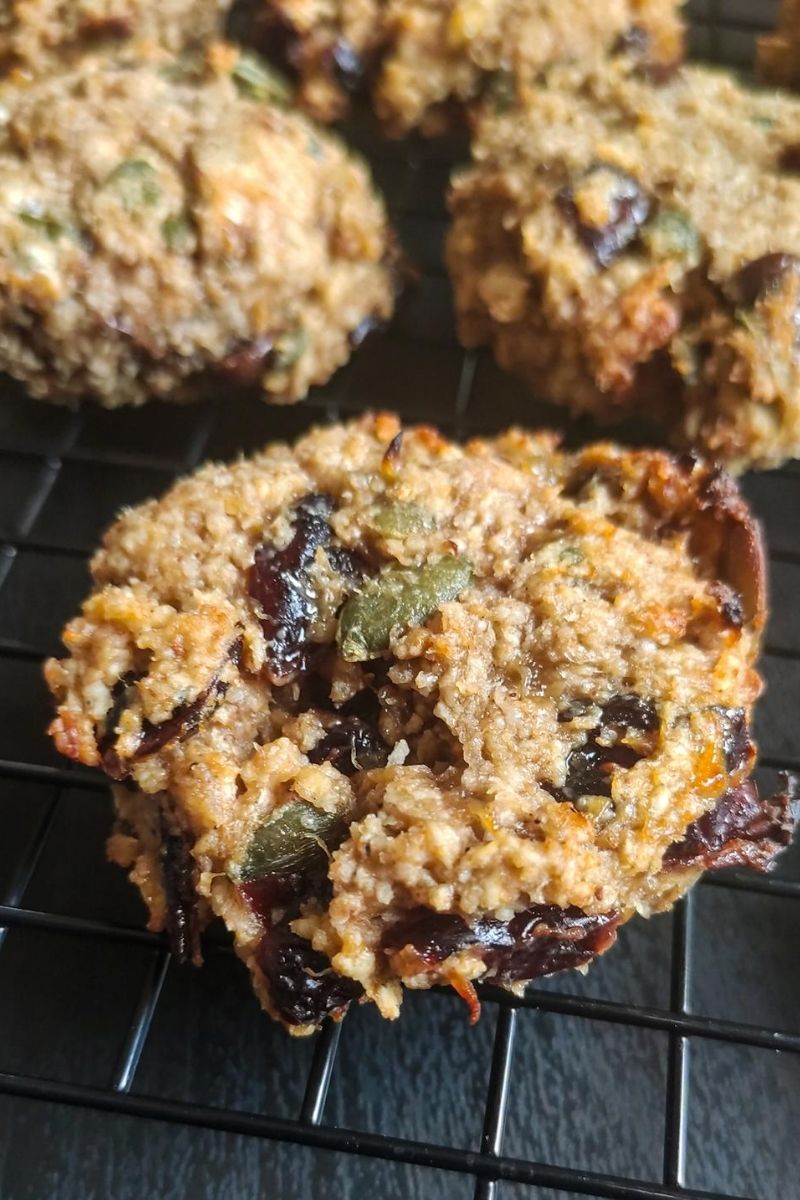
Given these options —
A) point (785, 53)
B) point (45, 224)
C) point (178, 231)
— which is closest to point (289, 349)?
point (178, 231)

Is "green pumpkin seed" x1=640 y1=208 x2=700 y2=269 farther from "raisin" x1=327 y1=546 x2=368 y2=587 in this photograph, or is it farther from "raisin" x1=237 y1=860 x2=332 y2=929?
"raisin" x1=237 y1=860 x2=332 y2=929

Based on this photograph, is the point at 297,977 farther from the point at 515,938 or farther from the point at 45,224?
the point at 45,224

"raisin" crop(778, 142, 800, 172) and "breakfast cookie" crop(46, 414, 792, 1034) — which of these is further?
"raisin" crop(778, 142, 800, 172)

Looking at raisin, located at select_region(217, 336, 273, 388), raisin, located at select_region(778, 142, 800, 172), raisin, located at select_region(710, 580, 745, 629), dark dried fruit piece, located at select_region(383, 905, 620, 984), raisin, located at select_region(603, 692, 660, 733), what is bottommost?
dark dried fruit piece, located at select_region(383, 905, 620, 984)

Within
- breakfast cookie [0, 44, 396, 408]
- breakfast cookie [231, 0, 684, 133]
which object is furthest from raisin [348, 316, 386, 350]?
breakfast cookie [231, 0, 684, 133]

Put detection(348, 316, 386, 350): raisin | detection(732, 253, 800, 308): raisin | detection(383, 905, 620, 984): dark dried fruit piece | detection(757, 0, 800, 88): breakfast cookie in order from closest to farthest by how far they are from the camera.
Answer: detection(383, 905, 620, 984): dark dried fruit piece, detection(732, 253, 800, 308): raisin, detection(348, 316, 386, 350): raisin, detection(757, 0, 800, 88): breakfast cookie
